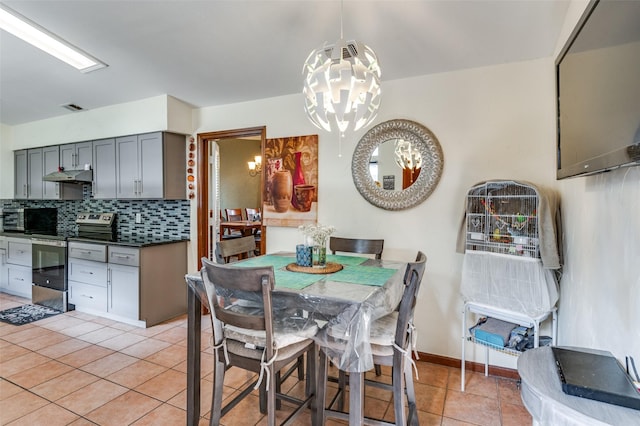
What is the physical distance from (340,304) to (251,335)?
497 mm

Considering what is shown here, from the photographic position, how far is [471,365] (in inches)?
104

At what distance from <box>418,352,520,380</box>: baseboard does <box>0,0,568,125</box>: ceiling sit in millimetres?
2345

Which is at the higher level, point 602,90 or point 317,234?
point 602,90

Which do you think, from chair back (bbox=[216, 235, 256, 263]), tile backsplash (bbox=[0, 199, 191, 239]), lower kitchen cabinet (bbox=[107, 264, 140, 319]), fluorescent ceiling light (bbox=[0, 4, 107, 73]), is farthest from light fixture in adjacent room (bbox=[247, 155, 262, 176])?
chair back (bbox=[216, 235, 256, 263])

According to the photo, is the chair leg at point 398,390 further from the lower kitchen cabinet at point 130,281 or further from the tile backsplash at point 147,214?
the tile backsplash at point 147,214

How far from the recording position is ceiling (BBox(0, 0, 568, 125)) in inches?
78.5

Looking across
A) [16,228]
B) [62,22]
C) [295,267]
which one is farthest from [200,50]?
[16,228]

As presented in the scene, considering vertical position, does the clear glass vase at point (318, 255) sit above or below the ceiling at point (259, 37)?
below

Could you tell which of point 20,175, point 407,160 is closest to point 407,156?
point 407,160

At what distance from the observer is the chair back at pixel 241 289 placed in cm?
144

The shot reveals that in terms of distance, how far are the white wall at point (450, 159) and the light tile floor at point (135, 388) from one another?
0.46 meters

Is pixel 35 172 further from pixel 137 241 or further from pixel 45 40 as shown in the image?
pixel 45 40

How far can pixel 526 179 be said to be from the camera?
246 centimetres

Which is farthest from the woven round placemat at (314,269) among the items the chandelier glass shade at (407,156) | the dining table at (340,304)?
the chandelier glass shade at (407,156)
